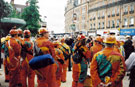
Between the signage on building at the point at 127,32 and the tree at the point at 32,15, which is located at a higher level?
the tree at the point at 32,15

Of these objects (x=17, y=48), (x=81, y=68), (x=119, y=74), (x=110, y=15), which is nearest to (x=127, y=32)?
(x=110, y=15)

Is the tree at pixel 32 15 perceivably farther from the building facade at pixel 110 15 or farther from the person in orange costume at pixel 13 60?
the person in orange costume at pixel 13 60

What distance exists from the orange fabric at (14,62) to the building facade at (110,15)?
30544 millimetres

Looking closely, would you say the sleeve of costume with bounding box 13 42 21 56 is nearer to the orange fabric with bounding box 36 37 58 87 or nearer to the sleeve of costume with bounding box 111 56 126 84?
the orange fabric with bounding box 36 37 58 87

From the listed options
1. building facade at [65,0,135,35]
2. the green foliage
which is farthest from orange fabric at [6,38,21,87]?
building facade at [65,0,135,35]

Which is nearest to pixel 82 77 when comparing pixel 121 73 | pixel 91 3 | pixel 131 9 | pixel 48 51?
pixel 48 51

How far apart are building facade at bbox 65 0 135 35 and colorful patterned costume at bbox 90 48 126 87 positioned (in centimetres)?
3168

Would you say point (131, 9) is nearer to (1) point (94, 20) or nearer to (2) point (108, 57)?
(1) point (94, 20)

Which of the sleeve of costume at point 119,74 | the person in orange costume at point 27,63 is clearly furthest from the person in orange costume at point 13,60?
the sleeve of costume at point 119,74

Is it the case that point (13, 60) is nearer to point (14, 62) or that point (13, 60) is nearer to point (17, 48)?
point (14, 62)

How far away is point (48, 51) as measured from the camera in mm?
4512

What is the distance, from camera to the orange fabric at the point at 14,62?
535cm

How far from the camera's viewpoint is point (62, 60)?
6.61m

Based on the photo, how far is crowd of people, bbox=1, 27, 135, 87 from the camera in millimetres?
3748
